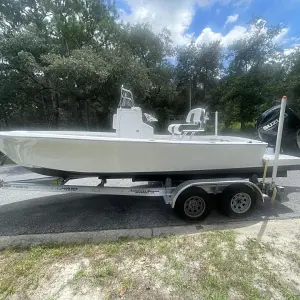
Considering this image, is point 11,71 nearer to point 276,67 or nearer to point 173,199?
point 173,199

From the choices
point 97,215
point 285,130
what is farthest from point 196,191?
point 285,130

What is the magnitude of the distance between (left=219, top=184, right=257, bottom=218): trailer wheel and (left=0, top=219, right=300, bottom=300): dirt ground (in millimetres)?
395

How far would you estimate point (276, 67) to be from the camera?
32.6 feet

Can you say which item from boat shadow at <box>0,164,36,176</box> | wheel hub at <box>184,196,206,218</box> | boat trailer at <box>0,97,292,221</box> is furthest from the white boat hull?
boat shadow at <box>0,164,36,176</box>

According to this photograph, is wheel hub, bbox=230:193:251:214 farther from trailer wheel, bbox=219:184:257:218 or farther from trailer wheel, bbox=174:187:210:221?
trailer wheel, bbox=174:187:210:221

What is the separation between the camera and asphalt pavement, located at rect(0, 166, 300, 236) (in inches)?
96.6

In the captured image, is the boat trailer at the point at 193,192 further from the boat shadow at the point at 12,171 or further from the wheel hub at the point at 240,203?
the boat shadow at the point at 12,171

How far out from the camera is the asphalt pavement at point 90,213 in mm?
2453

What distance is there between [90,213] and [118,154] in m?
A: 1.05

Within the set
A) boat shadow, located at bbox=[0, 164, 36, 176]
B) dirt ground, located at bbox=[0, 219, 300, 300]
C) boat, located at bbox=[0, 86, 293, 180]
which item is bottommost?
dirt ground, located at bbox=[0, 219, 300, 300]

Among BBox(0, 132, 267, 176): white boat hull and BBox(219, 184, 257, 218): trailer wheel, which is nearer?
BBox(0, 132, 267, 176): white boat hull

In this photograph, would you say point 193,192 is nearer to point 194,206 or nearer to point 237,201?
point 194,206

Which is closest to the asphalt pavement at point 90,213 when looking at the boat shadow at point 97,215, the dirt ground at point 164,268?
the boat shadow at point 97,215

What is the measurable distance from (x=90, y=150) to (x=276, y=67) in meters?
11.1
